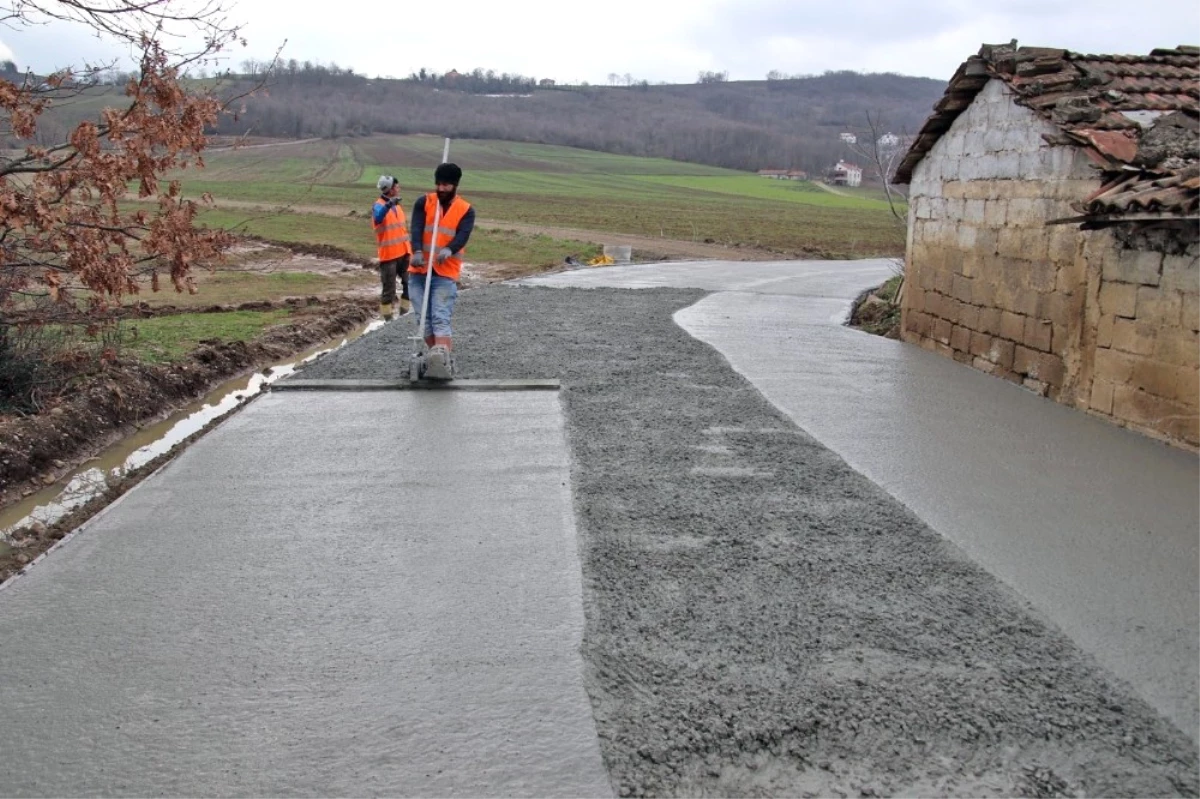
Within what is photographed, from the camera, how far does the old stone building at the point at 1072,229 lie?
26.7ft

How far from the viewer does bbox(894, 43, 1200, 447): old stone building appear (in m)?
8.13

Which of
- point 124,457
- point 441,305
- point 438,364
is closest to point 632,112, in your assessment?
point 441,305

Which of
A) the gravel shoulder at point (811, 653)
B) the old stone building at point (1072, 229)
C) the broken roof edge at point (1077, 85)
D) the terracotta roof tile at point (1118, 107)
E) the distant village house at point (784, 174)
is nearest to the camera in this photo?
the gravel shoulder at point (811, 653)

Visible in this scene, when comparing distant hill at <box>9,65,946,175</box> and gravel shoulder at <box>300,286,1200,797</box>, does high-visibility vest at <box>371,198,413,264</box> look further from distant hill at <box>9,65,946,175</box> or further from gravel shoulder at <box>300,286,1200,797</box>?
distant hill at <box>9,65,946,175</box>

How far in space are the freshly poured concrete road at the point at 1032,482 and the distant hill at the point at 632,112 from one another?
223 feet

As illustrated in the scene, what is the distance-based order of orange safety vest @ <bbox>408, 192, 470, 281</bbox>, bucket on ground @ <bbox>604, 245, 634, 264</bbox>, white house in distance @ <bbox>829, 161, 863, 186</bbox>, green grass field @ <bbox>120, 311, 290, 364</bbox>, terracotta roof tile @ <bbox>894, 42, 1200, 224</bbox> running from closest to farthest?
terracotta roof tile @ <bbox>894, 42, 1200, 224</bbox> → orange safety vest @ <bbox>408, 192, 470, 281</bbox> → green grass field @ <bbox>120, 311, 290, 364</bbox> → bucket on ground @ <bbox>604, 245, 634, 264</bbox> → white house in distance @ <bbox>829, 161, 863, 186</bbox>

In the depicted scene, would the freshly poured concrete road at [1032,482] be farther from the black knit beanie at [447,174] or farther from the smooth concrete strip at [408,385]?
the black knit beanie at [447,174]

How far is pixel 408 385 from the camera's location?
928 cm

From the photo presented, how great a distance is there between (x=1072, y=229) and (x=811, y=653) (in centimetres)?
703

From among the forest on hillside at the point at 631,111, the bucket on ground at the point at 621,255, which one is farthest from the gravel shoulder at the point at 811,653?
the forest on hillside at the point at 631,111

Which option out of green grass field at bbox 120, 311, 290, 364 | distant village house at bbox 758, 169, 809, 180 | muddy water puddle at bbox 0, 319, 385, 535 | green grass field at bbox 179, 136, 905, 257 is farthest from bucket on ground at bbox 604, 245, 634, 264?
distant village house at bbox 758, 169, 809, 180

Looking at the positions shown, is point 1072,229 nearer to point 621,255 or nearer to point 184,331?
point 184,331

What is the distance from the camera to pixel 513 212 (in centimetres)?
Result: 4606

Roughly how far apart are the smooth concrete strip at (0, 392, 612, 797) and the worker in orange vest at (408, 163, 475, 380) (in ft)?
7.74
